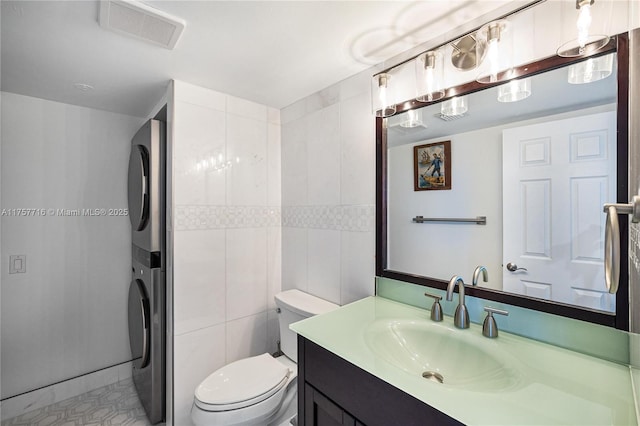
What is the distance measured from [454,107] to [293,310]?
1406mm

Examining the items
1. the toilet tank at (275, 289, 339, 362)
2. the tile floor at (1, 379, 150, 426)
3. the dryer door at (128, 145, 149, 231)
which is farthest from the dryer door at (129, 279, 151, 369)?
the toilet tank at (275, 289, 339, 362)

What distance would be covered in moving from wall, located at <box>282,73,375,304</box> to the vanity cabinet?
23.7 inches

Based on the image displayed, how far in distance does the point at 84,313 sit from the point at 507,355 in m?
2.71

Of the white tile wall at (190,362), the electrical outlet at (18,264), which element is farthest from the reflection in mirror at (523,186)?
the electrical outlet at (18,264)

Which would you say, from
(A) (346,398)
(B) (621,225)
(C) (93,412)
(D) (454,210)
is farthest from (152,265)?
(B) (621,225)

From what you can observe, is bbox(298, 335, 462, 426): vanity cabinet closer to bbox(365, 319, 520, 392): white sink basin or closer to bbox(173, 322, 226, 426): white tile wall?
bbox(365, 319, 520, 392): white sink basin

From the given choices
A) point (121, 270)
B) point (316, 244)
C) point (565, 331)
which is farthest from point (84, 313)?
point (565, 331)

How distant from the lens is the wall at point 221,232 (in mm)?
1714

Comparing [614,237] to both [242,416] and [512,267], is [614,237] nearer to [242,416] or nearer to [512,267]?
[512,267]

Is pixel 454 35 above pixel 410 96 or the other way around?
above

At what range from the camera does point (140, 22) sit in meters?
1.16

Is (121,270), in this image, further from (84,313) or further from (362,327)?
(362,327)

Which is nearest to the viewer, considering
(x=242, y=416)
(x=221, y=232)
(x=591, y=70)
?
(x=591, y=70)

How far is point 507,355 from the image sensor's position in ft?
3.01
